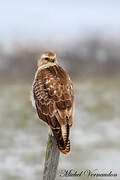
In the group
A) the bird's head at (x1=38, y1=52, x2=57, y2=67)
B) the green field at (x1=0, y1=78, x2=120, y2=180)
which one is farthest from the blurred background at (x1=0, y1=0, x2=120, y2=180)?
the bird's head at (x1=38, y1=52, x2=57, y2=67)

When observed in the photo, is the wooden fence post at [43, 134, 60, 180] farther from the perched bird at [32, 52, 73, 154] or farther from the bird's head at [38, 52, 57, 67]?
the bird's head at [38, 52, 57, 67]

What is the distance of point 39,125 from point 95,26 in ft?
20.0

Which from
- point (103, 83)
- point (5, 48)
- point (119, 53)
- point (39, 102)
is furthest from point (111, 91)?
point (39, 102)

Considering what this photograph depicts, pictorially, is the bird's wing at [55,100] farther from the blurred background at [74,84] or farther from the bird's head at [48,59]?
the blurred background at [74,84]

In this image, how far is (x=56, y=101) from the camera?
8.15 metres

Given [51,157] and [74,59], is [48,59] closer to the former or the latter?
[51,157]

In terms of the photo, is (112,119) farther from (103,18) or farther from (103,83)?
(103,18)

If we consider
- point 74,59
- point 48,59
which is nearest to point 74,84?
point 74,59

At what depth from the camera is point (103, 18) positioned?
21.0m

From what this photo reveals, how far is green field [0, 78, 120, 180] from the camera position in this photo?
13.7 meters

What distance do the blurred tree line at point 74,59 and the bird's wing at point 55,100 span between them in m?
8.70

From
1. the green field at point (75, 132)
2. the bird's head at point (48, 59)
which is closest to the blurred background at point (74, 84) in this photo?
the green field at point (75, 132)

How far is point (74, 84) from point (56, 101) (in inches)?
355

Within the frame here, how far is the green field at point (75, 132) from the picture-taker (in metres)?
13.7
